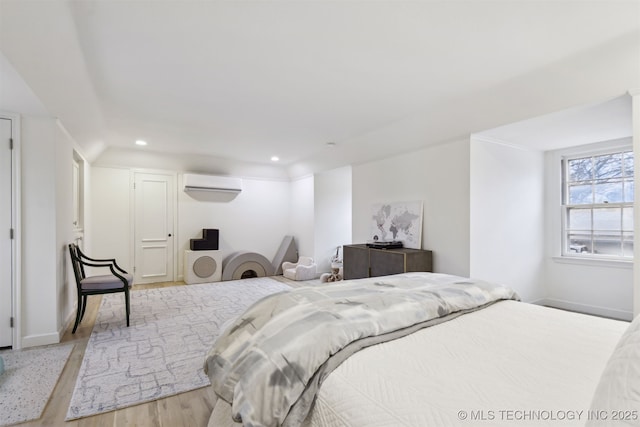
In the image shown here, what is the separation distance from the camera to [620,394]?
647 millimetres

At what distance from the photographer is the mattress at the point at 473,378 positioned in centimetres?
83

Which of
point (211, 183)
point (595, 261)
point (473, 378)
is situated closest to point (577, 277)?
point (595, 261)

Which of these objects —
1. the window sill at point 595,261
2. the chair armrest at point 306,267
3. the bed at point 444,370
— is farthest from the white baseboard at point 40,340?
the window sill at point 595,261

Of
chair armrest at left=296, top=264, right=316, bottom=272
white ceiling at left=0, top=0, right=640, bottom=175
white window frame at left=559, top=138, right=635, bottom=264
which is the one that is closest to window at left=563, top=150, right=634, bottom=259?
white window frame at left=559, top=138, right=635, bottom=264

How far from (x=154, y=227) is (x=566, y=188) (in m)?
6.55

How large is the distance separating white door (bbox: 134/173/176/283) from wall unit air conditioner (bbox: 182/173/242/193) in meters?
0.35

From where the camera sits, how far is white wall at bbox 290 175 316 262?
20.7ft

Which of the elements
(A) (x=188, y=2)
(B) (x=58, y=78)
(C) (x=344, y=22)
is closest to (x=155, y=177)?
(B) (x=58, y=78)

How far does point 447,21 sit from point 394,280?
1641 mm

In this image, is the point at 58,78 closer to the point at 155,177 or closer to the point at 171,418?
the point at 171,418

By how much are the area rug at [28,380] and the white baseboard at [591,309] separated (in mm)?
5278

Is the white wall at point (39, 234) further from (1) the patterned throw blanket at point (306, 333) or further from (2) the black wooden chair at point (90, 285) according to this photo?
(1) the patterned throw blanket at point (306, 333)

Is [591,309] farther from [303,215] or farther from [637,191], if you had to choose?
[303,215]

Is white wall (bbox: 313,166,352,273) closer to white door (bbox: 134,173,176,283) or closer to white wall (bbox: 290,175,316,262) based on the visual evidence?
white wall (bbox: 290,175,316,262)
